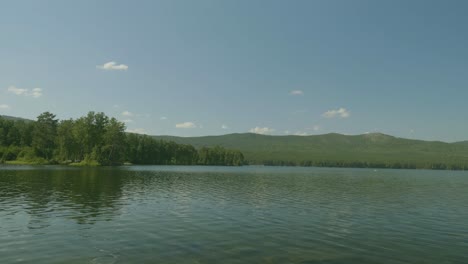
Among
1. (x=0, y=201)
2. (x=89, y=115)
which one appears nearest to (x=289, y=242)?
(x=0, y=201)

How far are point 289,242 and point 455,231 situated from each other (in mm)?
18222

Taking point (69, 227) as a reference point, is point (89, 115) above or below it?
above

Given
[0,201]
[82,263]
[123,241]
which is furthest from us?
[0,201]

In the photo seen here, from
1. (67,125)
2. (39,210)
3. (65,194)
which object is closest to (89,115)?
(67,125)

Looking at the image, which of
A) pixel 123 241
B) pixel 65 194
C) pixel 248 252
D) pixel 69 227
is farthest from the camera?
pixel 65 194

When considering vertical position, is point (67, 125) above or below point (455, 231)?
above

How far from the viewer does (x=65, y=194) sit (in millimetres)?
52562

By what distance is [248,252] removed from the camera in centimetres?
2389

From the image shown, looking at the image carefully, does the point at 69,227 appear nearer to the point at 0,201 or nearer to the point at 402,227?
the point at 0,201

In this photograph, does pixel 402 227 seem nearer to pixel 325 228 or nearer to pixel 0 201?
pixel 325 228

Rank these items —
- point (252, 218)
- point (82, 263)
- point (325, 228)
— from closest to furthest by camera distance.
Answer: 1. point (82, 263)
2. point (325, 228)
3. point (252, 218)

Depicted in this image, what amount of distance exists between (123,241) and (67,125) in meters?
185

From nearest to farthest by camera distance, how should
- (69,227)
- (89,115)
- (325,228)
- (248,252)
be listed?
(248,252) < (69,227) < (325,228) < (89,115)

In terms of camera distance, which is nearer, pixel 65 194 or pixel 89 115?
pixel 65 194
